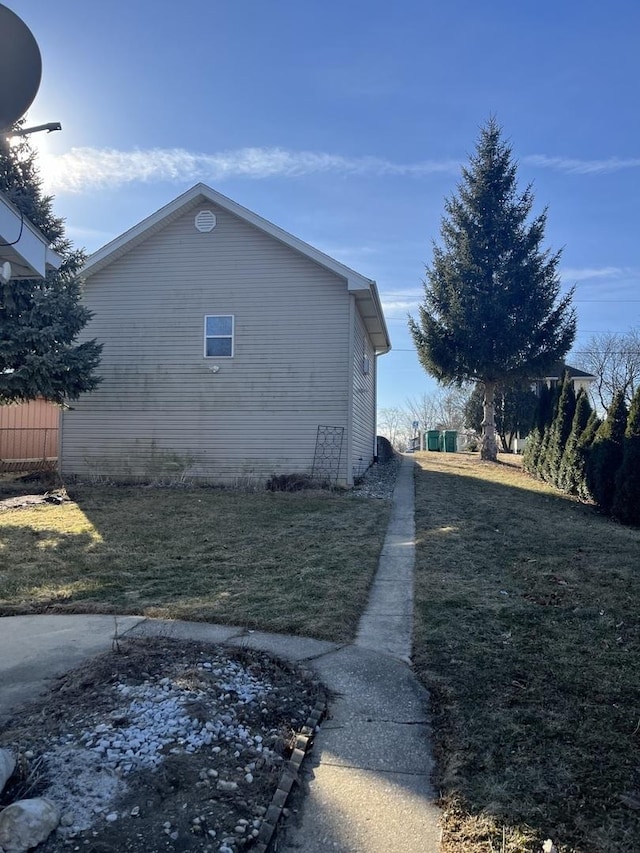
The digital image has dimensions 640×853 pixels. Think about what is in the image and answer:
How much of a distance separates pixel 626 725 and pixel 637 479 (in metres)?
7.42

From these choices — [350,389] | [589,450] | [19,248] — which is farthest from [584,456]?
[19,248]

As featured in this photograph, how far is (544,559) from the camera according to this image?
21.3 feet

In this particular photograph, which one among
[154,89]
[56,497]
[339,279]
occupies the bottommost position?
[56,497]

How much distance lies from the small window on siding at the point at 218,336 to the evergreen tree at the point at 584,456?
26.2ft

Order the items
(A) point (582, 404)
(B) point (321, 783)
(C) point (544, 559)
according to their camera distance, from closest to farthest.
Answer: (B) point (321, 783)
(C) point (544, 559)
(A) point (582, 404)

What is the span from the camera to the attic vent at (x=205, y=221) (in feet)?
42.8

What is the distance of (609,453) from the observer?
10500 mm

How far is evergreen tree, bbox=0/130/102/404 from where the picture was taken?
1070cm

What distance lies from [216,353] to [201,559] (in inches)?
288

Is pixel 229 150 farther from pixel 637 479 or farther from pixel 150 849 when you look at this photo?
pixel 150 849

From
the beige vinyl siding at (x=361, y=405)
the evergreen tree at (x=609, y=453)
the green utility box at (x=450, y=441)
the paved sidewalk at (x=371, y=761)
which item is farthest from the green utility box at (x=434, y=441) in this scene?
the paved sidewalk at (x=371, y=761)

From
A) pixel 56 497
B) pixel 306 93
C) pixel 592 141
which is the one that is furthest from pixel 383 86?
pixel 56 497

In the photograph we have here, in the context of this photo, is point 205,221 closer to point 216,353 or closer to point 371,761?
point 216,353

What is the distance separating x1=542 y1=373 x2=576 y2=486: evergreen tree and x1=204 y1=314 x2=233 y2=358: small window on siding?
8.55m
